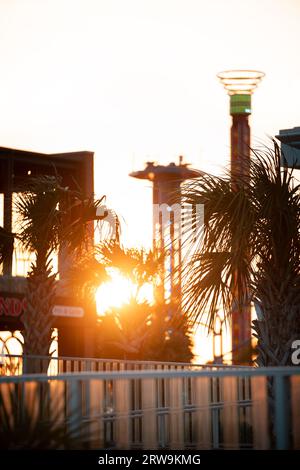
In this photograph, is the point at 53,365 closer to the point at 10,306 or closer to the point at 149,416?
the point at 149,416

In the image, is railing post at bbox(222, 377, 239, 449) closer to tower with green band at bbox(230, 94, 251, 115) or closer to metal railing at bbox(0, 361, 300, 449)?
metal railing at bbox(0, 361, 300, 449)

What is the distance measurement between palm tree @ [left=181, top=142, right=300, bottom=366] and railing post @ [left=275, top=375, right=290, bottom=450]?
5793 millimetres

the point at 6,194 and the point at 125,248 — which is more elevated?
the point at 6,194

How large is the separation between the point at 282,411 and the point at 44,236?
566 inches

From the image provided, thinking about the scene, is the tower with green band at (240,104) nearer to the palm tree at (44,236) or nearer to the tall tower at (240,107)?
the tall tower at (240,107)

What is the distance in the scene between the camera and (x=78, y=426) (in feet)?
36.0

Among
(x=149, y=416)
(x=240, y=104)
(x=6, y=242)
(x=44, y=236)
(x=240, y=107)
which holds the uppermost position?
(x=240, y=104)

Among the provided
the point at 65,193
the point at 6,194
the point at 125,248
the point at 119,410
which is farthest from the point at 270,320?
the point at 6,194

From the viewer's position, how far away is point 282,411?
1105 cm

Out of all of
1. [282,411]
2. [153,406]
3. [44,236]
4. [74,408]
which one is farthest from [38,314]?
[282,411]

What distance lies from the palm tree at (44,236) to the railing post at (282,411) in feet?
44.9

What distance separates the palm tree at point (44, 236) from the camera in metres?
24.5

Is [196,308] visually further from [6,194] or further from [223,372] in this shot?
[6,194]

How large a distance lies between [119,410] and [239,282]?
513cm
